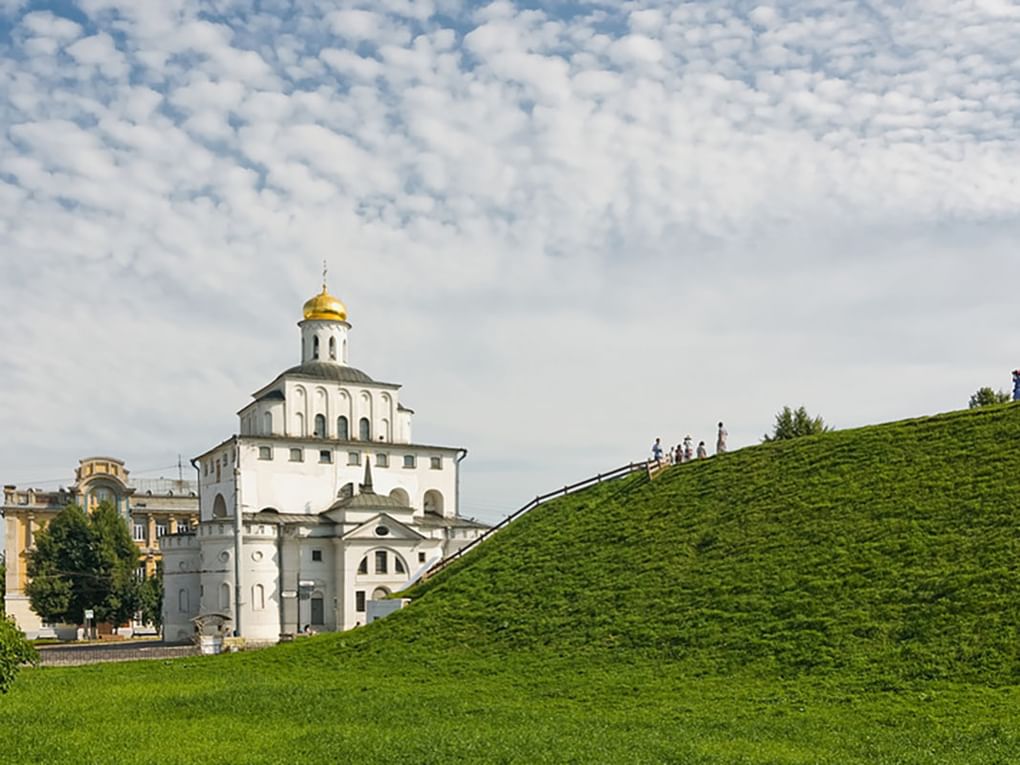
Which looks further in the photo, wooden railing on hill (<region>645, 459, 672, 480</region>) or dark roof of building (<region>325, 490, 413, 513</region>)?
dark roof of building (<region>325, 490, 413, 513</region>)

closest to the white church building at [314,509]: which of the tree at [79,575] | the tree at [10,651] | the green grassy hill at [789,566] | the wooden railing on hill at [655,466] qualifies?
the tree at [79,575]

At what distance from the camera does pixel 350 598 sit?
6025 cm

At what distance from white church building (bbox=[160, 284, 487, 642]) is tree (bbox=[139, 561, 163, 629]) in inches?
308

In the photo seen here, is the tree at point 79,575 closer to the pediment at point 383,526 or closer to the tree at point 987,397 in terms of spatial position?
the pediment at point 383,526

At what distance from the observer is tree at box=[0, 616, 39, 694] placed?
60.2 ft

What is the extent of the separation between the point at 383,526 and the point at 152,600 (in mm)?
23133

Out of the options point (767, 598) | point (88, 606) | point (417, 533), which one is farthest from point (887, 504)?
point (88, 606)

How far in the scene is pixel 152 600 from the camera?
74.3 metres

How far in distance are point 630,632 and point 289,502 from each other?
39512mm

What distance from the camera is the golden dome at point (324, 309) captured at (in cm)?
7394

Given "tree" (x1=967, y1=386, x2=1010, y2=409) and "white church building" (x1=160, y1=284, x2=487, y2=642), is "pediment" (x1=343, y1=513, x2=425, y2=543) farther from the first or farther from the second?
"tree" (x1=967, y1=386, x2=1010, y2=409)

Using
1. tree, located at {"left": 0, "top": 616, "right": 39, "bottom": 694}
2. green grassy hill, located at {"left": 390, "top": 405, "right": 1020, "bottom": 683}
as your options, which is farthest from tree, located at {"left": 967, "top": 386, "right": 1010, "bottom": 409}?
tree, located at {"left": 0, "top": 616, "right": 39, "bottom": 694}

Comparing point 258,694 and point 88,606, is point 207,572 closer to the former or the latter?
point 88,606

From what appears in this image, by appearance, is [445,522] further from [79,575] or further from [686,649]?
[686,649]
